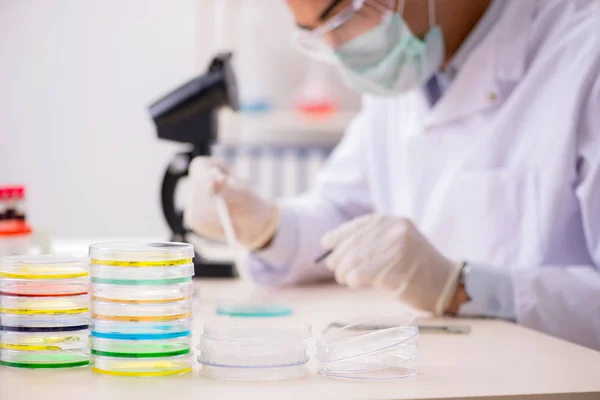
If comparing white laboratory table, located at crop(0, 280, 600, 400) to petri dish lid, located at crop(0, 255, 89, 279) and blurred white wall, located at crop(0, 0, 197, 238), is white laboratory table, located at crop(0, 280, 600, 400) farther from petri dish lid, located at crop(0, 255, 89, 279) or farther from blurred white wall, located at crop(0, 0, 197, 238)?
blurred white wall, located at crop(0, 0, 197, 238)

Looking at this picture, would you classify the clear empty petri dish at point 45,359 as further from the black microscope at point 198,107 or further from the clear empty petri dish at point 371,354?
the black microscope at point 198,107

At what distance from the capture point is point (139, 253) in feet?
2.52

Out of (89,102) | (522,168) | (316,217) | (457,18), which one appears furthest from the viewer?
(89,102)

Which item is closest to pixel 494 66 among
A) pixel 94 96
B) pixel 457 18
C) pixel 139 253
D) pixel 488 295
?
pixel 457 18

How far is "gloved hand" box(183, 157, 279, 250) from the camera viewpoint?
1559mm

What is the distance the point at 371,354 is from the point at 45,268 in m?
0.36

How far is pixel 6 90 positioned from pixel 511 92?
3.17m

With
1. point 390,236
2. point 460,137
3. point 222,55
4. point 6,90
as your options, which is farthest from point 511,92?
point 6,90

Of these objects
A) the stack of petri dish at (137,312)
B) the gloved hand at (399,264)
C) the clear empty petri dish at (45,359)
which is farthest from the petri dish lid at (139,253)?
the gloved hand at (399,264)

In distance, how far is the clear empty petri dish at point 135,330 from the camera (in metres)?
0.76

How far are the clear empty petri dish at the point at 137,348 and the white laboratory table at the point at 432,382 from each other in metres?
0.02

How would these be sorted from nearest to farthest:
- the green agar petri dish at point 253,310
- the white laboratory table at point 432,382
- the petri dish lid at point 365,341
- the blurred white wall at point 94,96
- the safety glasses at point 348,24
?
the white laboratory table at point 432,382
the petri dish lid at point 365,341
the green agar petri dish at point 253,310
the safety glasses at point 348,24
the blurred white wall at point 94,96

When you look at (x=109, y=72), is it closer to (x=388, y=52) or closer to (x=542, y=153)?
(x=388, y=52)

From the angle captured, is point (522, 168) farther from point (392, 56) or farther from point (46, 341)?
point (46, 341)
